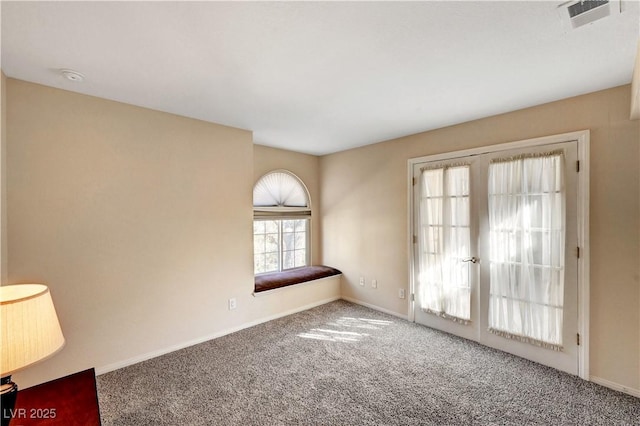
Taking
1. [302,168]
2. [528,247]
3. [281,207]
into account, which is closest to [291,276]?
[281,207]

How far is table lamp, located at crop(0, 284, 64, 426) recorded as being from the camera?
37.9 inches

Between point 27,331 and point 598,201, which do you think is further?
point 598,201

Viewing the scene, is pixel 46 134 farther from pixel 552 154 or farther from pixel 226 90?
pixel 552 154

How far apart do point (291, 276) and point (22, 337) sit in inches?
126

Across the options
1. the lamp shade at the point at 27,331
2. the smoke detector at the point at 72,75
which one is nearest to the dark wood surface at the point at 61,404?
the lamp shade at the point at 27,331

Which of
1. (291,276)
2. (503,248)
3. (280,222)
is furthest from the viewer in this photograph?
(280,222)

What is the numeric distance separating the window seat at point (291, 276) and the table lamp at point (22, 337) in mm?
2609

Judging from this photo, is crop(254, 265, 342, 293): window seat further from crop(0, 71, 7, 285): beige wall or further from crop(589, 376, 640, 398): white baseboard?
crop(589, 376, 640, 398): white baseboard

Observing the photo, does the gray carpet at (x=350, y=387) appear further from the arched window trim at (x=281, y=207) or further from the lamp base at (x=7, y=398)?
the arched window trim at (x=281, y=207)

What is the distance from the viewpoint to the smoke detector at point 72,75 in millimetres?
2049

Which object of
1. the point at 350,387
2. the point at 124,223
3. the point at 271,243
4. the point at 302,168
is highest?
the point at 302,168

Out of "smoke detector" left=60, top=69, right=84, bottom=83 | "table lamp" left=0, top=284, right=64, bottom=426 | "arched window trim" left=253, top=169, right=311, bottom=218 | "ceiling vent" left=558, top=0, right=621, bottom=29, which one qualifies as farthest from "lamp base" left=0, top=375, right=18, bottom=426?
"arched window trim" left=253, top=169, right=311, bottom=218

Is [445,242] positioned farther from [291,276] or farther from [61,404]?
[61,404]

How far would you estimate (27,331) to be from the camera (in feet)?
3.33
